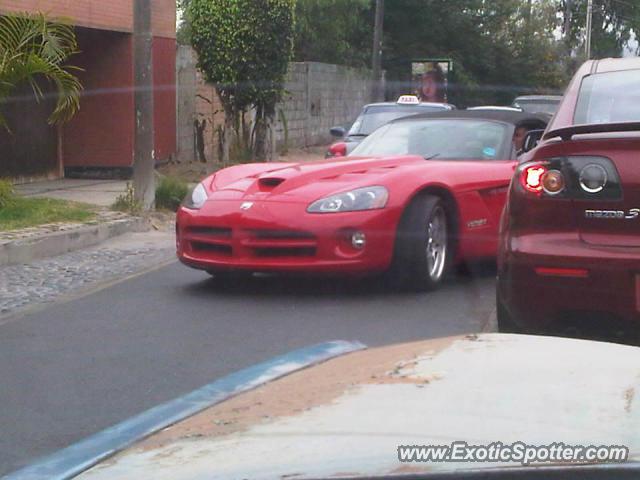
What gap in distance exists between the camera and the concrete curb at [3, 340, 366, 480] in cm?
216

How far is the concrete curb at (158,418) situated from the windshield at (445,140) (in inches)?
219

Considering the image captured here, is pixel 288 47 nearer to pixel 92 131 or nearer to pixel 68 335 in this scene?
pixel 92 131

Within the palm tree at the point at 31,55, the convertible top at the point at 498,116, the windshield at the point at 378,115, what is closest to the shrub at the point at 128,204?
the palm tree at the point at 31,55

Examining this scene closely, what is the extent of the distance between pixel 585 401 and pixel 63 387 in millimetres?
3807

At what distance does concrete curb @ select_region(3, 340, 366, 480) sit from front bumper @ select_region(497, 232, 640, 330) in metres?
1.98

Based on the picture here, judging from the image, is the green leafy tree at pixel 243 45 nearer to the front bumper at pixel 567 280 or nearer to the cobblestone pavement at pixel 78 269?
the cobblestone pavement at pixel 78 269

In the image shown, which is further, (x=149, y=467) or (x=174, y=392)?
(x=174, y=392)

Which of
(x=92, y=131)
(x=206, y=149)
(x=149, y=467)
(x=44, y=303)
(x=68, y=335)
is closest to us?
(x=149, y=467)

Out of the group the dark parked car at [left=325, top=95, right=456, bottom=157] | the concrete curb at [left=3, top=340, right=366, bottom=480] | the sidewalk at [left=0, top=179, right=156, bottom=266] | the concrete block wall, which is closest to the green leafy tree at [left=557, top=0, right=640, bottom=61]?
the concrete block wall

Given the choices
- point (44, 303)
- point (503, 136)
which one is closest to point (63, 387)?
point (44, 303)

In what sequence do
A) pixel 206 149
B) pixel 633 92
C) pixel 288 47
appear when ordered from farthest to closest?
pixel 206 149 → pixel 288 47 → pixel 633 92

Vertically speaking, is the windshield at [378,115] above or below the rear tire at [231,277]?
above

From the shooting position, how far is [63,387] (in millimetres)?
5383

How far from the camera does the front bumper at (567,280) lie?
4.62 m
